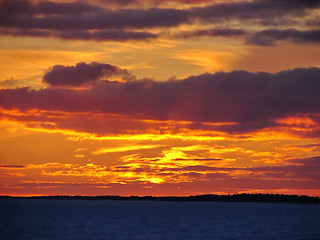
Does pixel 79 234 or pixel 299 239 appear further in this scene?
pixel 79 234

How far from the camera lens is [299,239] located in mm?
99250

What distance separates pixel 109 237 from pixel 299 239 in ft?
111

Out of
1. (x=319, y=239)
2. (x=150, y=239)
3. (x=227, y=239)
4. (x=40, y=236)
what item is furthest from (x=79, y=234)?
(x=319, y=239)

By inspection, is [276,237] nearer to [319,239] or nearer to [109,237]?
[319,239]

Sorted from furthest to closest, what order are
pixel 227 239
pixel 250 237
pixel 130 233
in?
pixel 130 233 < pixel 250 237 < pixel 227 239

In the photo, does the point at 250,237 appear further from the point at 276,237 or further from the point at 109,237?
the point at 109,237

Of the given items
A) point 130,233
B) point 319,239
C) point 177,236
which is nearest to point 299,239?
point 319,239

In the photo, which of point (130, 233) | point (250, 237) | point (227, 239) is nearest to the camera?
point (227, 239)

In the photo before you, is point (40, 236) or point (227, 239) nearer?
point (227, 239)

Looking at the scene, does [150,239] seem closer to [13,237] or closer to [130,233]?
[130,233]

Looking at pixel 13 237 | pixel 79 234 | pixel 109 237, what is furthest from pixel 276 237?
pixel 13 237

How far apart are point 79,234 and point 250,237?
32.5 meters

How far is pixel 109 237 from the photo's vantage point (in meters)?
101

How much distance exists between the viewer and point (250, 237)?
339 ft
